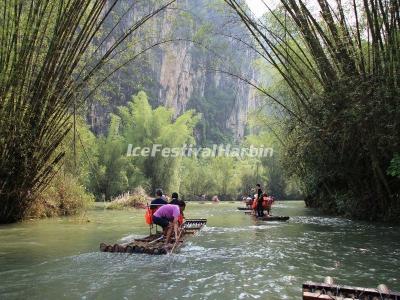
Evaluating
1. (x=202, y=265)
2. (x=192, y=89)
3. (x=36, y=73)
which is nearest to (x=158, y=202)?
(x=202, y=265)

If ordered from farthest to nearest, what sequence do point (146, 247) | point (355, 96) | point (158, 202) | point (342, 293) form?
point (355, 96)
point (158, 202)
point (146, 247)
point (342, 293)

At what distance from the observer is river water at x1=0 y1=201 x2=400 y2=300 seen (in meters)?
5.05

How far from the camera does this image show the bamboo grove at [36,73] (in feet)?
29.9

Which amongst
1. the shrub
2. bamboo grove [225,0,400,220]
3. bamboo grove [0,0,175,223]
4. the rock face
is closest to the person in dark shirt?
bamboo grove [0,0,175,223]

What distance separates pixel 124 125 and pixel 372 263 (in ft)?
87.5

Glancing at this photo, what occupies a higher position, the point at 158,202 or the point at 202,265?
the point at 158,202

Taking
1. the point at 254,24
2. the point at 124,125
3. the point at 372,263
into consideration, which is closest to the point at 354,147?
the point at 254,24

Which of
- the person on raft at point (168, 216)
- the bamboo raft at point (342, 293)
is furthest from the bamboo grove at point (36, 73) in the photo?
the bamboo raft at point (342, 293)

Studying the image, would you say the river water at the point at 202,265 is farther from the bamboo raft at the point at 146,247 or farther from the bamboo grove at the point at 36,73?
the bamboo grove at the point at 36,73

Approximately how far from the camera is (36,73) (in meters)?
10.1

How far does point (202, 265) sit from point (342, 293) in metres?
2.72

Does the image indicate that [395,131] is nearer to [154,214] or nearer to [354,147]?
[354,147]

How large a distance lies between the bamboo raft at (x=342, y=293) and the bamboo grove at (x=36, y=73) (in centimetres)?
632

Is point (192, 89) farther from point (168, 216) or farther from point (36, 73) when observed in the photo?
point (168, 216)
